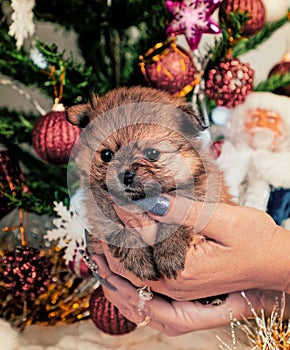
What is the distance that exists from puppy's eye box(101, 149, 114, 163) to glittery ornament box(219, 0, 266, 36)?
41 centimetres

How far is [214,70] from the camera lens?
752 mm

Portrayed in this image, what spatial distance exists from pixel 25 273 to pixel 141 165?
0.45 meters

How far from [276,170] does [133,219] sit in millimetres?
433

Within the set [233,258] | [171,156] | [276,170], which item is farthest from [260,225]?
[276,170]

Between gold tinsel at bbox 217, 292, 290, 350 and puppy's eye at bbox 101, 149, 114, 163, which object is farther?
gold tinsel at bbox 217, 292, 290, 350

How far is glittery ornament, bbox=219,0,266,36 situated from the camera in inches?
30.5

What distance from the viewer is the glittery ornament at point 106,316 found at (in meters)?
0.77

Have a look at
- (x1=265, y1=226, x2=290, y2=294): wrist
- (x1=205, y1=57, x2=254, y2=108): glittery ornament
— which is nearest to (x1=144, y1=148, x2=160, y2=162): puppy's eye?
(x1=265, y1=226, x2=290, y2=294): wrist

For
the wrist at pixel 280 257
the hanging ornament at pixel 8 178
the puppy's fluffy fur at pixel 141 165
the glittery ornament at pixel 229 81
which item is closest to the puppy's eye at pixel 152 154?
the puppy's fluffy fur at pixel 141 165

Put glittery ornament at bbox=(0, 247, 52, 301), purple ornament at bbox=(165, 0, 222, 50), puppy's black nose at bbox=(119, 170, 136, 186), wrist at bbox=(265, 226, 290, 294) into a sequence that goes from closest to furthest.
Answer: puppy's black nose at bbox=(119, 170, 136, 186)
wrist at bbox=(265, 226, 290, 294)
purple ornament at bbox=(165, 0, 222, 50)
glittery ornament at bbox=(0, 247, 52, 301)

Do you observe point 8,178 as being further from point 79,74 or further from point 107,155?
point 107,155

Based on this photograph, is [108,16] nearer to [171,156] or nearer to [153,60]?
[153,60]

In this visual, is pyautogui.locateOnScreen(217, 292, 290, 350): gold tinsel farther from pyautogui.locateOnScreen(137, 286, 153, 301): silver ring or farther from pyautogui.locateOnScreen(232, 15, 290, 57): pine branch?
pyautogui.locateOnScreen(232, 15, 290, 57): pine branch

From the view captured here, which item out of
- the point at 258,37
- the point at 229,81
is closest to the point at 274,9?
the point at 258,37
